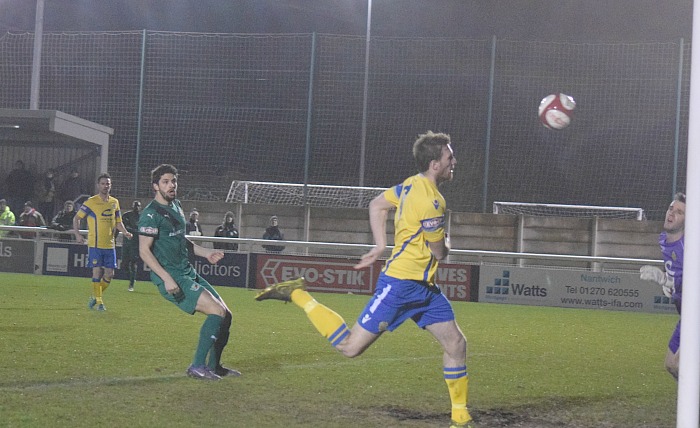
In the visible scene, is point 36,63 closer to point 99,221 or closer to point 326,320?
point 99,221

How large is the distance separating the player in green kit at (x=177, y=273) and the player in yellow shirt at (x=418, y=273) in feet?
6.58

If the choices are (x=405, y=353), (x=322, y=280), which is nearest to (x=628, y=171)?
(x=322, y=280)

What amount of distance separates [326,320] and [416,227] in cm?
101

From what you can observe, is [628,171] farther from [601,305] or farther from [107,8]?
[107,8]

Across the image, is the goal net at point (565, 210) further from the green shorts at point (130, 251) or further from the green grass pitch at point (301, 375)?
the green shorts at point (130, 251)

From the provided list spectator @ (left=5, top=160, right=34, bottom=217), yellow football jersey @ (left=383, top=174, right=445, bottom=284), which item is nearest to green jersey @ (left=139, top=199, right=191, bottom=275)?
yellow football jersey @ (left=383, top=174, right=445, bottom=284)

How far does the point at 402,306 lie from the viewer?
18.9ft

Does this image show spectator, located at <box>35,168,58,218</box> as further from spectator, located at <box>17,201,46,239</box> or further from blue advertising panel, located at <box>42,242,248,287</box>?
blue advertising panel, located at <box>42,242,248,287</box>

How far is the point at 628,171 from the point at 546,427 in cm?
1717

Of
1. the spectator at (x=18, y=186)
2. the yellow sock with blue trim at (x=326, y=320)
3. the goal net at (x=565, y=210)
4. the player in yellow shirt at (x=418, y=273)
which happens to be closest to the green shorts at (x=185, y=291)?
the yellow sock with blue trim at (x=326, y=320)

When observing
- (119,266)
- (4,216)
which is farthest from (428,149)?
(4,216)

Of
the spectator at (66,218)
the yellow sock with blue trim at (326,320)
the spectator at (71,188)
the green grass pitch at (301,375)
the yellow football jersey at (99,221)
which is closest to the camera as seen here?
the yellow sock with blue trim at (326,320)

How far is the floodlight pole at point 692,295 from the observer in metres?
3.93

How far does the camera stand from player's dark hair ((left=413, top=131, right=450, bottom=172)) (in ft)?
19.1
